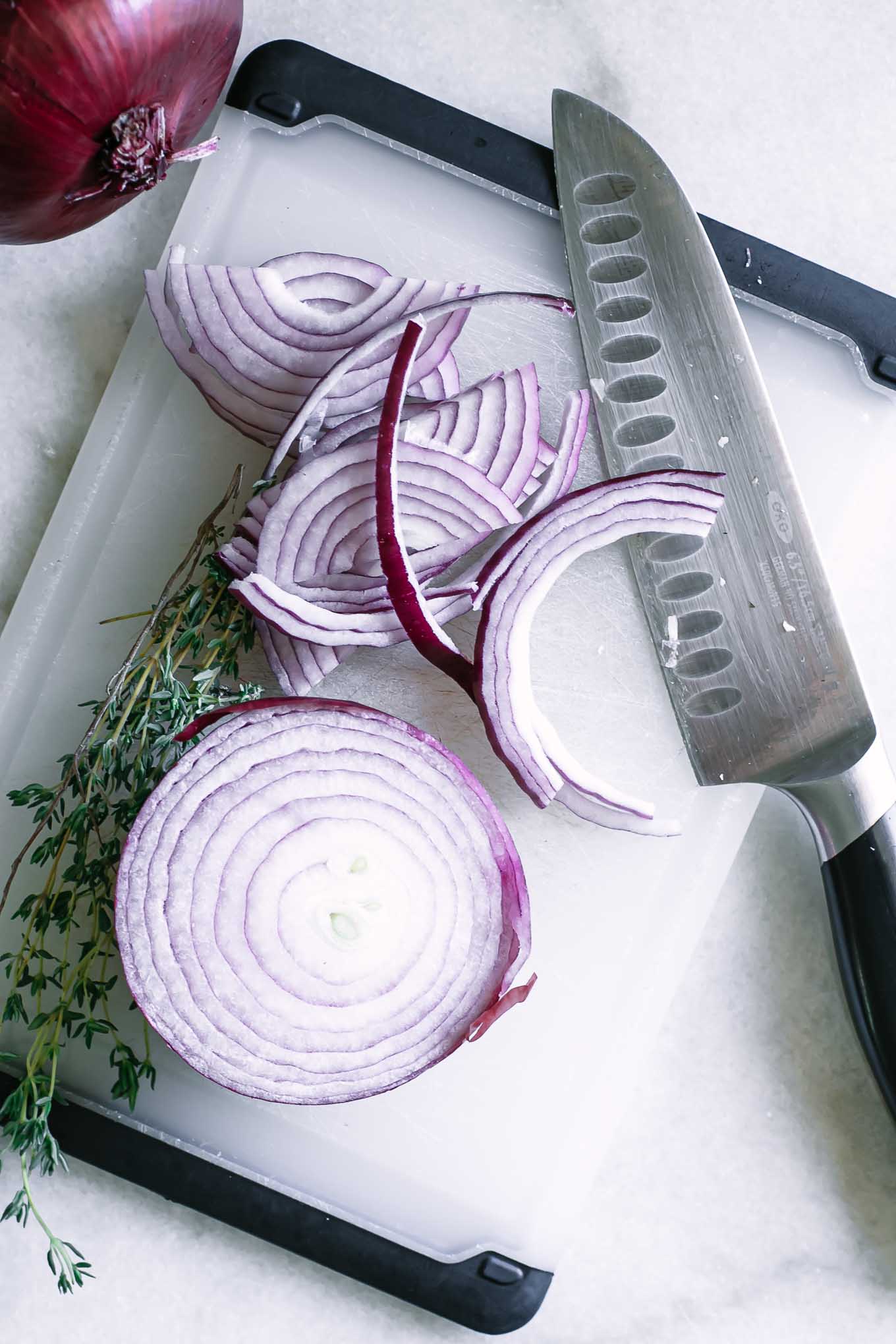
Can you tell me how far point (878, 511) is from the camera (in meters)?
1.70

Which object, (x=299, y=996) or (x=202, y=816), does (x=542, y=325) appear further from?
(x=299, y=996)

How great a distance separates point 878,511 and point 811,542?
7.5 inches

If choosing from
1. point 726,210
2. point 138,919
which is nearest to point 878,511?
point 726,210

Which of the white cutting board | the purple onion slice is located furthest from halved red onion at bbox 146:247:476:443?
the purple onion slice

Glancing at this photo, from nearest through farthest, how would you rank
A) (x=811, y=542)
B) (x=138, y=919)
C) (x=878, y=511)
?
1. (x=138, y=919)
2. (x=811, y=542)
3. (x=878, y=511)

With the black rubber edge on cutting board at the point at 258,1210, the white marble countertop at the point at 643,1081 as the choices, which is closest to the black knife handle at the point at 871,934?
the white marble countertop at the point at 643,1081

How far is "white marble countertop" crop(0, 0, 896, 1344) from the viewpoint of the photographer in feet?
5.25

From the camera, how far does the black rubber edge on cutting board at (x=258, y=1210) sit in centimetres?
153

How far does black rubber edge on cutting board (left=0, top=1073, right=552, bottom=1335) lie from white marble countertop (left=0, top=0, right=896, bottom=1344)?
84mm

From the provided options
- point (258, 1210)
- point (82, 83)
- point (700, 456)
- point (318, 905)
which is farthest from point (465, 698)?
point (82, 83)

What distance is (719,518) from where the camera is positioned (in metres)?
1.59

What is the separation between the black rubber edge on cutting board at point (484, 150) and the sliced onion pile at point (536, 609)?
0.33 meters

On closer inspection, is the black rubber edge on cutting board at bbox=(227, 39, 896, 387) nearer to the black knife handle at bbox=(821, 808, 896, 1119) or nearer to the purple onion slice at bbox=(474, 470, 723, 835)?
the purple onion slice at bbox=(474, 470, 723, 835)

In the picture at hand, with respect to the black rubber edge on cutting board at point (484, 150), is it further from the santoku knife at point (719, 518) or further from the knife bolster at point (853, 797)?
the knife bolster at point (853, 797)
